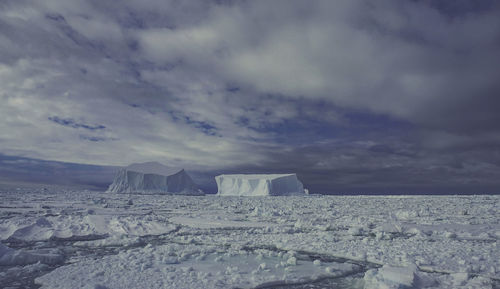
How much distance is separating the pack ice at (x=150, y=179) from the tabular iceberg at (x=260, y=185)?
8.67m

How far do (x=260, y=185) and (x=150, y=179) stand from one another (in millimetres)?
18529

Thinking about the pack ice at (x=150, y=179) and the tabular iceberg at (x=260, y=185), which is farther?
the tabular iceberg at (x=260, y=185)

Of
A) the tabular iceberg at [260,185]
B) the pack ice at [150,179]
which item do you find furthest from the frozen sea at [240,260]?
the tabular iceberg at [260,185]

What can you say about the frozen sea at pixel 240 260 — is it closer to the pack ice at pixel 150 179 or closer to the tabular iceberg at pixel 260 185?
the pack ice at pixel 150 179

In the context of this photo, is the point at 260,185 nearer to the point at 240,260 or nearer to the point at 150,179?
the point at 150,179

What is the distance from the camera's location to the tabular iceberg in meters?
53.8

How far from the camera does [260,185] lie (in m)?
55.1

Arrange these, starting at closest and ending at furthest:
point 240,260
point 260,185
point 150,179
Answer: point 240,260 → point 150,179 → point 260,185

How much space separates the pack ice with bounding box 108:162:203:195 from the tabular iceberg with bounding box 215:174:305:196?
8669 millimetres

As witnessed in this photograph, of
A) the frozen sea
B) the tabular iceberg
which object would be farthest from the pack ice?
the frozen sea

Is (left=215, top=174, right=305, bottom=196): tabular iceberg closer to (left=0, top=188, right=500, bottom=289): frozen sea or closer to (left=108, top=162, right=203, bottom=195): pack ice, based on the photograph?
(left=108, top=162, right=203, bottom=195): pack ice

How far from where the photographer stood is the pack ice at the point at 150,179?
1971 inches

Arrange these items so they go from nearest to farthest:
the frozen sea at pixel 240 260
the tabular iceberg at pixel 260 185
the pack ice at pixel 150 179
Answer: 1. the frozen sea at pixel 240 260
2. the pack ice at pixel 150 179
3. the tabular iceberg at pixel 260 185

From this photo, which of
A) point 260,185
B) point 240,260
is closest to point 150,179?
point 260,185
